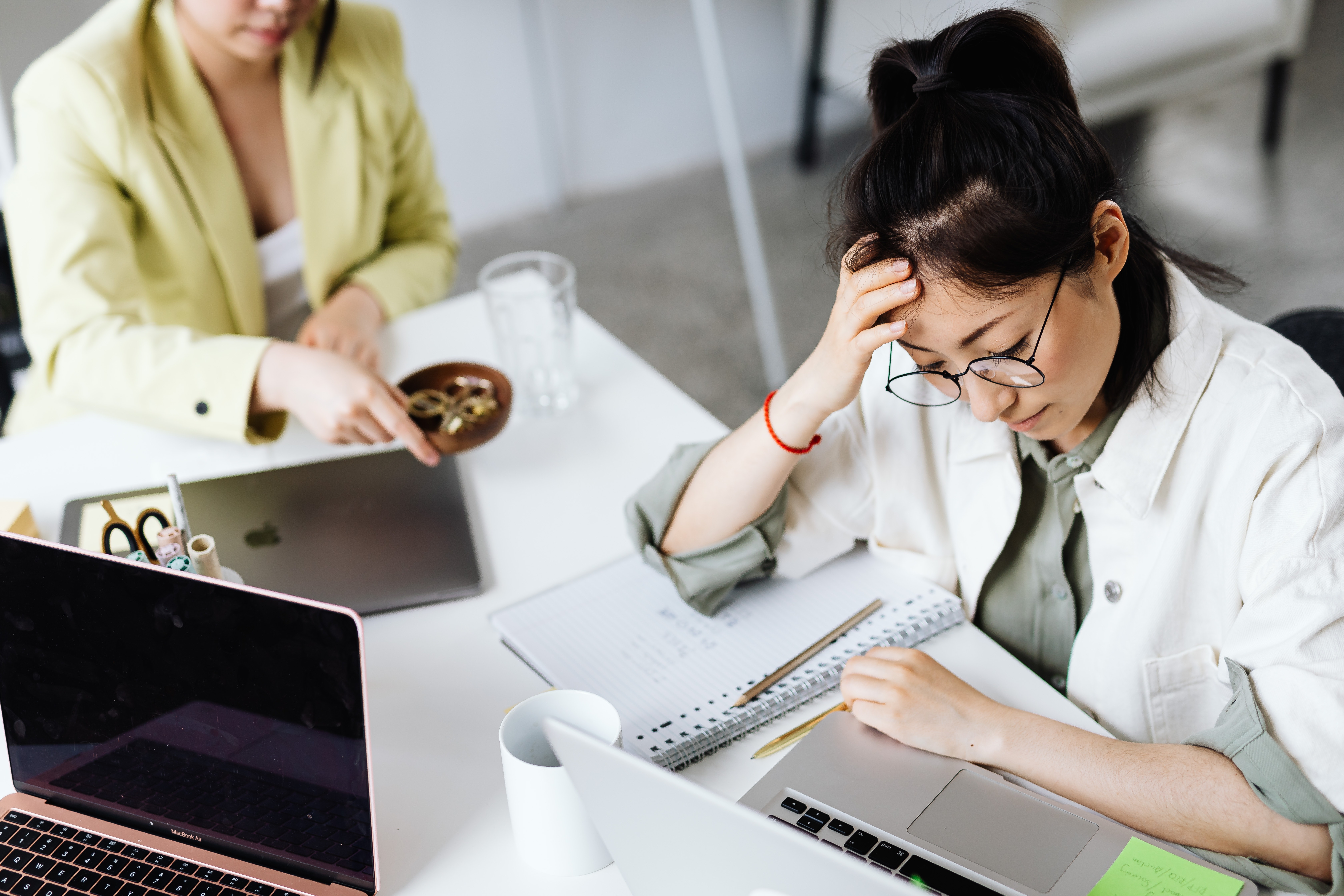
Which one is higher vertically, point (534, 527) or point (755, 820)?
point (755, 820)

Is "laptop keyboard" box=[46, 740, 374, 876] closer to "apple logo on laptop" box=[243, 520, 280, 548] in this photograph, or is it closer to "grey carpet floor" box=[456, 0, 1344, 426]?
"apple logo on laptop" box=[243, 520, 280, 548]

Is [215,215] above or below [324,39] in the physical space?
below

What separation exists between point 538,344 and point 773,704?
607 millimetres

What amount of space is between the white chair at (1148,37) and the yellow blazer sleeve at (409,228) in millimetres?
1128

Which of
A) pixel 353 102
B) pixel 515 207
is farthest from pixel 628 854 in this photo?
pixel 515 207

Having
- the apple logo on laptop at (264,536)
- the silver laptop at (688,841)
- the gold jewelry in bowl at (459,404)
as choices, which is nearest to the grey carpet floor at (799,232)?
the gold jewelry in bowl at (459,404)

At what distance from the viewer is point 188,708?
0.70 metres

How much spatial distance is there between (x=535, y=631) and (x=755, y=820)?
48cm

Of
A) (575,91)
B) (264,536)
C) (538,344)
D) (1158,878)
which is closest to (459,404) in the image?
(538,344)

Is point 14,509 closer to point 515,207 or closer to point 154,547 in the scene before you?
point 154,547

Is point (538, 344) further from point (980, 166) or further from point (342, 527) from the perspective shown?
point (980, 166)

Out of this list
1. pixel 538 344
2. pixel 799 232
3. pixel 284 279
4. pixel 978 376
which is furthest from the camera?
pixel 799 232

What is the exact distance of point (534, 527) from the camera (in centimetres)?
111

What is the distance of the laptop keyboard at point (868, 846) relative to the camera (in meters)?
0.70
